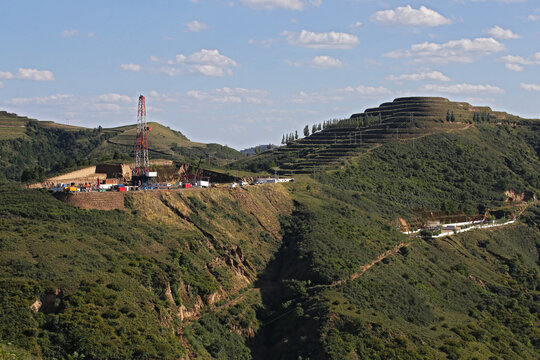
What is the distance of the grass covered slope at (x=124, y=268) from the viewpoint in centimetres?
5009

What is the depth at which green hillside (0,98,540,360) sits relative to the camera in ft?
174

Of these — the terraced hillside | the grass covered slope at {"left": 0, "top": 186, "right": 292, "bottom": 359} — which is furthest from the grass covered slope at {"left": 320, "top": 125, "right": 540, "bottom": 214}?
the grass covered slope at {"left": 0, "top": 186, "right": 292, "bottom": 359}

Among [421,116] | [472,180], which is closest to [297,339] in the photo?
[472,180]

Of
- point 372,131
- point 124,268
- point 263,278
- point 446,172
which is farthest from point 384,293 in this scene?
point 372,131

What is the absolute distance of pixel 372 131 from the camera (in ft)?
573

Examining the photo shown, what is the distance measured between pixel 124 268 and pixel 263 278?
24.0 metres

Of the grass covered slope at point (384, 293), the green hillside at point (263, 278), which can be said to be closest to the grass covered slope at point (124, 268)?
the green hillside at point (263, 278)

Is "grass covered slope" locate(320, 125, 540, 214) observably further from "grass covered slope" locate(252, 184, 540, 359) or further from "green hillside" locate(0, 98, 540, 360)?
"grass covered slope" locate(252, 184, 540, 359)

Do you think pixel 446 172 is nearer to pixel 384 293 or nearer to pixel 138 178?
pixel 384 293

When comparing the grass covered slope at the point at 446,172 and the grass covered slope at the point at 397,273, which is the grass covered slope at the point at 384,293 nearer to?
the grass covered slope at the point at 397,273

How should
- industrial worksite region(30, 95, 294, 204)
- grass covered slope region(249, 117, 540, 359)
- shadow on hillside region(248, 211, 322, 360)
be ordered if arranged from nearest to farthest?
shadow on hillside region(248, 211, 322, 360) → grass covered slope region(249, 117, 540, 359) → industrial worksite region(30, 95, 294, 204)

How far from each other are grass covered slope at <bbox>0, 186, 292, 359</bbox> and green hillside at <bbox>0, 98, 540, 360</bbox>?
0.55ft

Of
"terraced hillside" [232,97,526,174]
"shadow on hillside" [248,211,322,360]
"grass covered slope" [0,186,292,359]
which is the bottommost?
"shadow on hillside" [248,211,322,360]

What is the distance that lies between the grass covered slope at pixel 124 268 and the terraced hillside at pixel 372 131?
57483 millimetres
